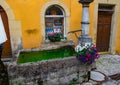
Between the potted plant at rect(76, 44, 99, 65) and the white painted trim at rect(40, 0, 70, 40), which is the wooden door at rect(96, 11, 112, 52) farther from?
the potted plant at rect(76, 44, 99, 65)

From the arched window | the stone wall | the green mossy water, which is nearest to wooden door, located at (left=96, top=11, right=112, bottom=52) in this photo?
the arched window

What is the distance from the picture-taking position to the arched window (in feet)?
17.2

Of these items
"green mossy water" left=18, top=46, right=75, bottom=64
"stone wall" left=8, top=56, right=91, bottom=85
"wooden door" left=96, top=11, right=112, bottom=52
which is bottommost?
"stone wall" left=8, top=56, right=91, bottom=85

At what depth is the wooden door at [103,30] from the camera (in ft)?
20.2

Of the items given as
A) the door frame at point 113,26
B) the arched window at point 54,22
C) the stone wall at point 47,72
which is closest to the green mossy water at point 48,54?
the stone wall at point 47,72

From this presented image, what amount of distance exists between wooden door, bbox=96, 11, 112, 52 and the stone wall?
290cm

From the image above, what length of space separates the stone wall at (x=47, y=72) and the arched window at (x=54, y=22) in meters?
1.83

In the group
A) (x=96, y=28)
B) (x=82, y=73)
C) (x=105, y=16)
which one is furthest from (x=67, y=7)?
(x=82, y=73)

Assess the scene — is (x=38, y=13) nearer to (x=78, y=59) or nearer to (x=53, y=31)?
(x=53, y=31)

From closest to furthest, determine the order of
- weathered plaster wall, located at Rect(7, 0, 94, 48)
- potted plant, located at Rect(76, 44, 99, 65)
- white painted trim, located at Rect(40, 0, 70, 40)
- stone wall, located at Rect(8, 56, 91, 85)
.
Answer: stone wall, located at Rect(8, 56, 91, 85) < potted plant, located at Rect(76, 44, 99, 65) < weathered plaster wall, located at Rect(7, 0, 94, 48) < white painted trim, located at Rect(40, 0, 70, 40)

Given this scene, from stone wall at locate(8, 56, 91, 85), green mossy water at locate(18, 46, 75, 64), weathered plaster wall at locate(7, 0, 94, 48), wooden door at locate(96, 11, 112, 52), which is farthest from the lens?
wooden door at locate(96, 11, 112, 52)

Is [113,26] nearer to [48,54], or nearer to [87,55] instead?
[87,55]

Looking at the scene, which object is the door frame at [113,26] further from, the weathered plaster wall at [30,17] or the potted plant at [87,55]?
the potted plant at [87,55]

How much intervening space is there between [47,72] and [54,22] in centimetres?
253
